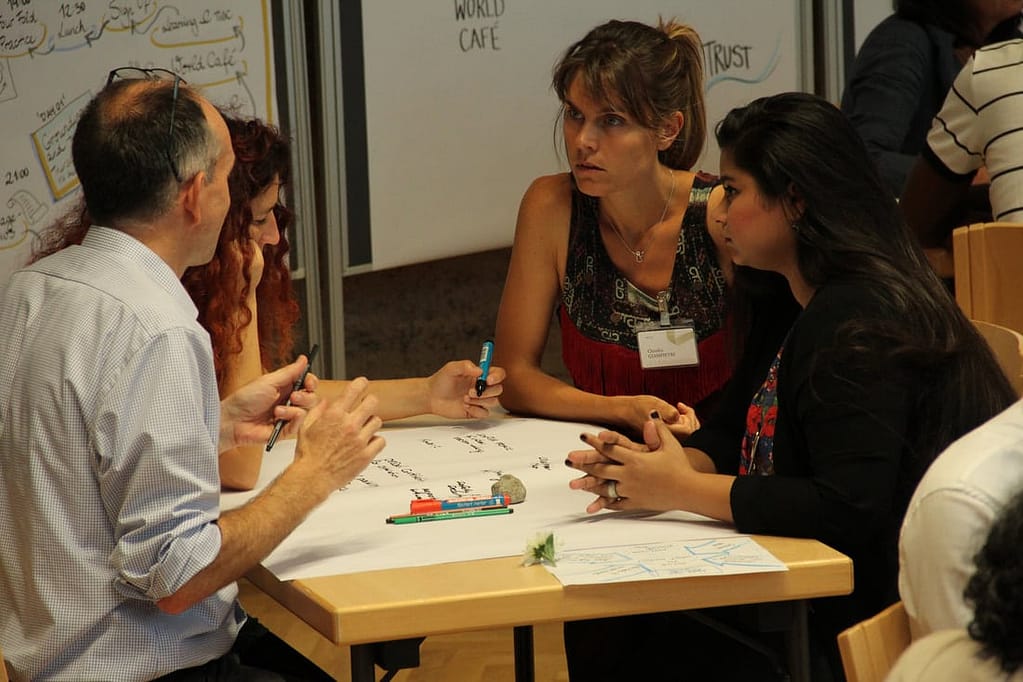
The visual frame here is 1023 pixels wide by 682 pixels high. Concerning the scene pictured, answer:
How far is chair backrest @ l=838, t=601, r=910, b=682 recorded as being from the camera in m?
1.33

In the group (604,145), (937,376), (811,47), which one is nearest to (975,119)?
(604,145)

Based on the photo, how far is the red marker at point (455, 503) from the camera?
6.59 feet

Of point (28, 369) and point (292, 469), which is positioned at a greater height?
point (28, 369)

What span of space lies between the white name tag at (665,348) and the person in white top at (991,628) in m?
1.74

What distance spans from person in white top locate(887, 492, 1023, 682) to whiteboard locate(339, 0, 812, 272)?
3.19 m

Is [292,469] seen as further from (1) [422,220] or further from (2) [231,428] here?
(1) [422,220]

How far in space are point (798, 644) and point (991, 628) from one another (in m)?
0.83

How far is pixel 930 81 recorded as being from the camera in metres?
3.63

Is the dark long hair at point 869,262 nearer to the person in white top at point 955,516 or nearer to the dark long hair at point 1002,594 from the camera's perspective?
the person in white top at point 955,516

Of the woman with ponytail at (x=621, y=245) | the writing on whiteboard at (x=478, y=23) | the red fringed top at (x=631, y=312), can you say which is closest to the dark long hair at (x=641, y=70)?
the woman with ponytail at (x=621, y=245)

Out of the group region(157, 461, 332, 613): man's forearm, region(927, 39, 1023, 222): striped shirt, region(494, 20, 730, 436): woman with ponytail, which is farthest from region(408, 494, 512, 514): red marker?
region(927, 39, 1023, 222): striped shirt

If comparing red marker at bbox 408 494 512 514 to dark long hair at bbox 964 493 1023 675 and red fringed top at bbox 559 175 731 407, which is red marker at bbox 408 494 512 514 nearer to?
red fringed top at bbox 559 175 731 407

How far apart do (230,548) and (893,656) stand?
0.81 m

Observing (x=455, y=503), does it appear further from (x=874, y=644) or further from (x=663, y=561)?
(x=874, y=644)
